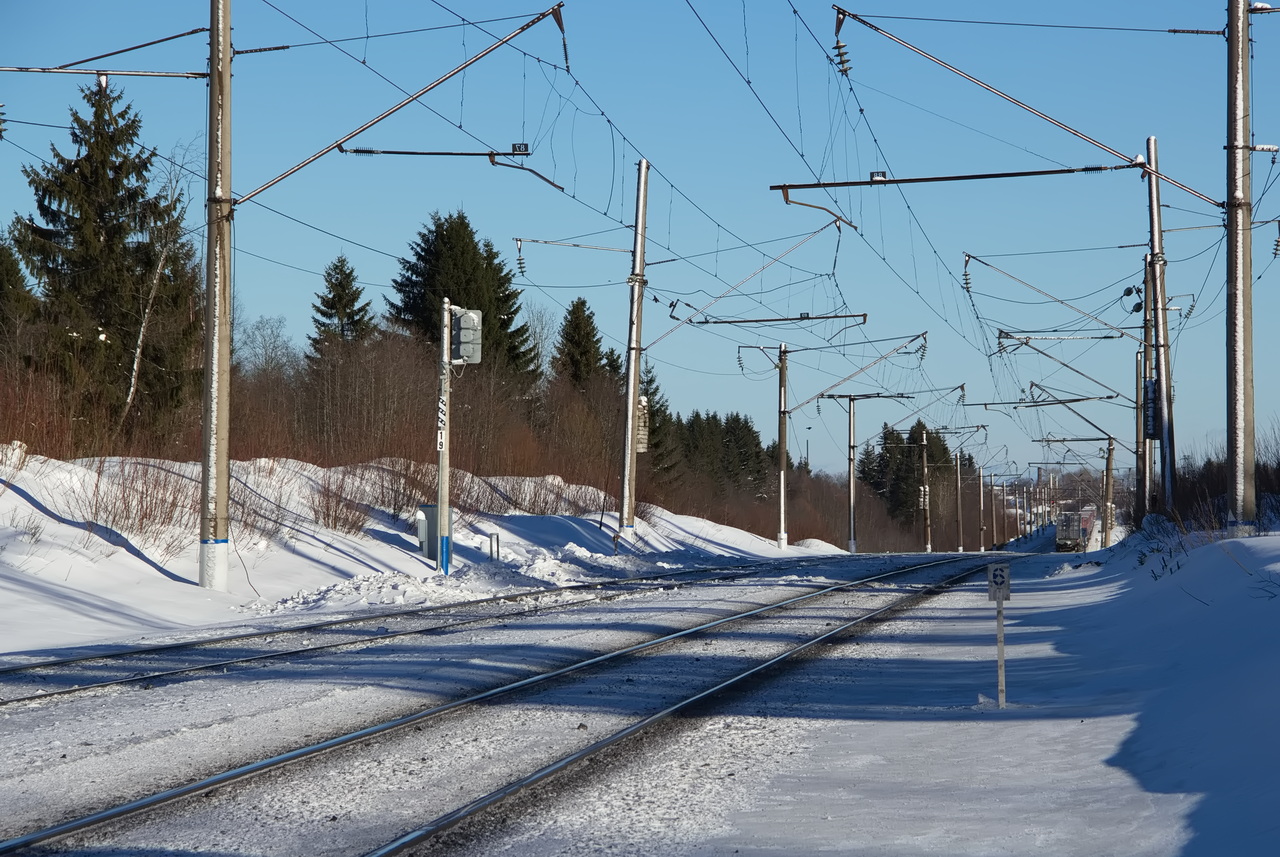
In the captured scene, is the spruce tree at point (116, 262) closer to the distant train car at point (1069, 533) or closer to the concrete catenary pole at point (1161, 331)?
the concrete catenary pole at point (1161, 331)

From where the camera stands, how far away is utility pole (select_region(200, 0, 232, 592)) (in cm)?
2017

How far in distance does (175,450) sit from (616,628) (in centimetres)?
2071

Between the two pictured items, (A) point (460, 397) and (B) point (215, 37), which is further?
(A) point (460, 397)

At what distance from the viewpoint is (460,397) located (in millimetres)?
58750

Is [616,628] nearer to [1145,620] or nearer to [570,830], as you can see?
[1145,620]

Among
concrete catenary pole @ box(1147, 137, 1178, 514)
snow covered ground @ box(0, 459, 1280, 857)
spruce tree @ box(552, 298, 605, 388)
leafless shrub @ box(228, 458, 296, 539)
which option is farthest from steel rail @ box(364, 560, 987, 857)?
spruce tree @ box(552, 298, 605, 388)

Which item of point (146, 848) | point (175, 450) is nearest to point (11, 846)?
point (146, 848)

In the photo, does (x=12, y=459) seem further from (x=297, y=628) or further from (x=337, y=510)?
(x=297, y=628)

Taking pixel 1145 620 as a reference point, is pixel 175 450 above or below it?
above

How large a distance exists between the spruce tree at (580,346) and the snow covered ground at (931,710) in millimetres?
57427

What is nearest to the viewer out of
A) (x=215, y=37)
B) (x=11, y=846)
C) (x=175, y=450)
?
(x=11, y=846)

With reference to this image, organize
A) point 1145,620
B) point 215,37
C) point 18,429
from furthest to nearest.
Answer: point 18,429 < point 215,37 < point 1145,620

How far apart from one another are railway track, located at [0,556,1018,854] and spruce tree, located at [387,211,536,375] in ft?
178

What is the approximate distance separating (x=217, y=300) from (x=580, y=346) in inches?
2451
